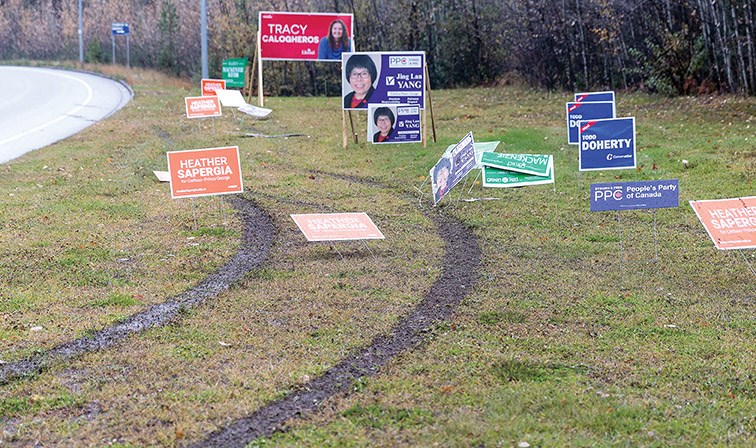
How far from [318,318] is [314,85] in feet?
113

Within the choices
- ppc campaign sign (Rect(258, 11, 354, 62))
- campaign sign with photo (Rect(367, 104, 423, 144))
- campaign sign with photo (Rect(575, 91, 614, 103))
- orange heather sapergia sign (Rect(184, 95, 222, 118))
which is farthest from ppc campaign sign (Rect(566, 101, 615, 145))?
ppc campaign sign (Rect(258, 11, 354, 62))

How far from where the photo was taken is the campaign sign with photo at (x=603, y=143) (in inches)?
518

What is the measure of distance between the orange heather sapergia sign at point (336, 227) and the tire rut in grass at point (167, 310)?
62cm

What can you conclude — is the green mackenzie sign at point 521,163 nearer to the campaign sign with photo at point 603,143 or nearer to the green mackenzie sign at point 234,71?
the campaign sign with photo at point 603,143

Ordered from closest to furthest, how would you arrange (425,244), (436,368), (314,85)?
(436,368), (425,244), (314,85)

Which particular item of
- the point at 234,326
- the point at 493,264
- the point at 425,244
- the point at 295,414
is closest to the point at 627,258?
the point at 493,264

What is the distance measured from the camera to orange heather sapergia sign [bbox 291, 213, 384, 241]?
9.81 metres

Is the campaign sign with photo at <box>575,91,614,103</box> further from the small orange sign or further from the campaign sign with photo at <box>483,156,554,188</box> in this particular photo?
the small orange sign

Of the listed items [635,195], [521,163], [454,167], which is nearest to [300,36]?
[454,167]

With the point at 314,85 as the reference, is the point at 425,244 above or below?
below

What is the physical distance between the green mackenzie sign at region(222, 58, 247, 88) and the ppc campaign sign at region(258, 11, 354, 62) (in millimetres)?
4692

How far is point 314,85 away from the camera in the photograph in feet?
135

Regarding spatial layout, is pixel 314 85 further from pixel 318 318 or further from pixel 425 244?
pixel 318 318

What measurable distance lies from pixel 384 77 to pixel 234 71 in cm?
1437
